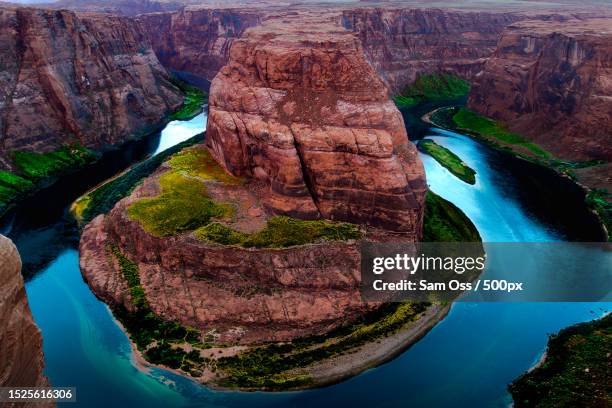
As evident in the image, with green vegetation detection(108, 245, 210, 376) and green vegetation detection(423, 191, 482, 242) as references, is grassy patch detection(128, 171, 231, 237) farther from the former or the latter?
green vegetation detection(423, 191, 482, 242)

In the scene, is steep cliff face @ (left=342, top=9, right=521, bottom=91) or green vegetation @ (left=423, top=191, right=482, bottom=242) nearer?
green vegetation @ (left=423, top=191, right=482, bottom=242)

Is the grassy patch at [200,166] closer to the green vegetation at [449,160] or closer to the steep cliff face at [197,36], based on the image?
the green vegetation at [449,160]

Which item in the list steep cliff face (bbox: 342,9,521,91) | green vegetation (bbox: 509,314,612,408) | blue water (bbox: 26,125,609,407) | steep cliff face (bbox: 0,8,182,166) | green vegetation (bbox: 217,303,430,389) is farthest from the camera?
steep cliff face (bbox: 342,9,521,91)

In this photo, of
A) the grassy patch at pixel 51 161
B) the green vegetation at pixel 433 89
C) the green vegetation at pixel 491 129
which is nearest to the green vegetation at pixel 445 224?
the green vegetation at pixel 491 129

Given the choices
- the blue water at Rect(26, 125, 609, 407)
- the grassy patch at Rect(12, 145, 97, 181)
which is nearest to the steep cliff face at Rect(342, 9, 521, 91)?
the grassy patch at Rect(12, 145, 97, 181)

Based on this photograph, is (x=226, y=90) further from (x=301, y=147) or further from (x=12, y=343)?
(x=12, y=343)

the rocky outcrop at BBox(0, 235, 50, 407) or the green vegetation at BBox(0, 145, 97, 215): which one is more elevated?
the rocky outcrop at BBox(0, 235, 50, 407)

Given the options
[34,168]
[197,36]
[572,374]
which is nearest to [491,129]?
[572,374]

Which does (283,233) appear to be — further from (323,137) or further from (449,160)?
(449,160)

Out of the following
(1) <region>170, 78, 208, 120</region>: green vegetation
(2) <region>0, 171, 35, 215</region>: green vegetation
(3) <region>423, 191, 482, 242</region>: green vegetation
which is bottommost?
(3) <region>423, 191, 482, 242</region>: green vegetation
